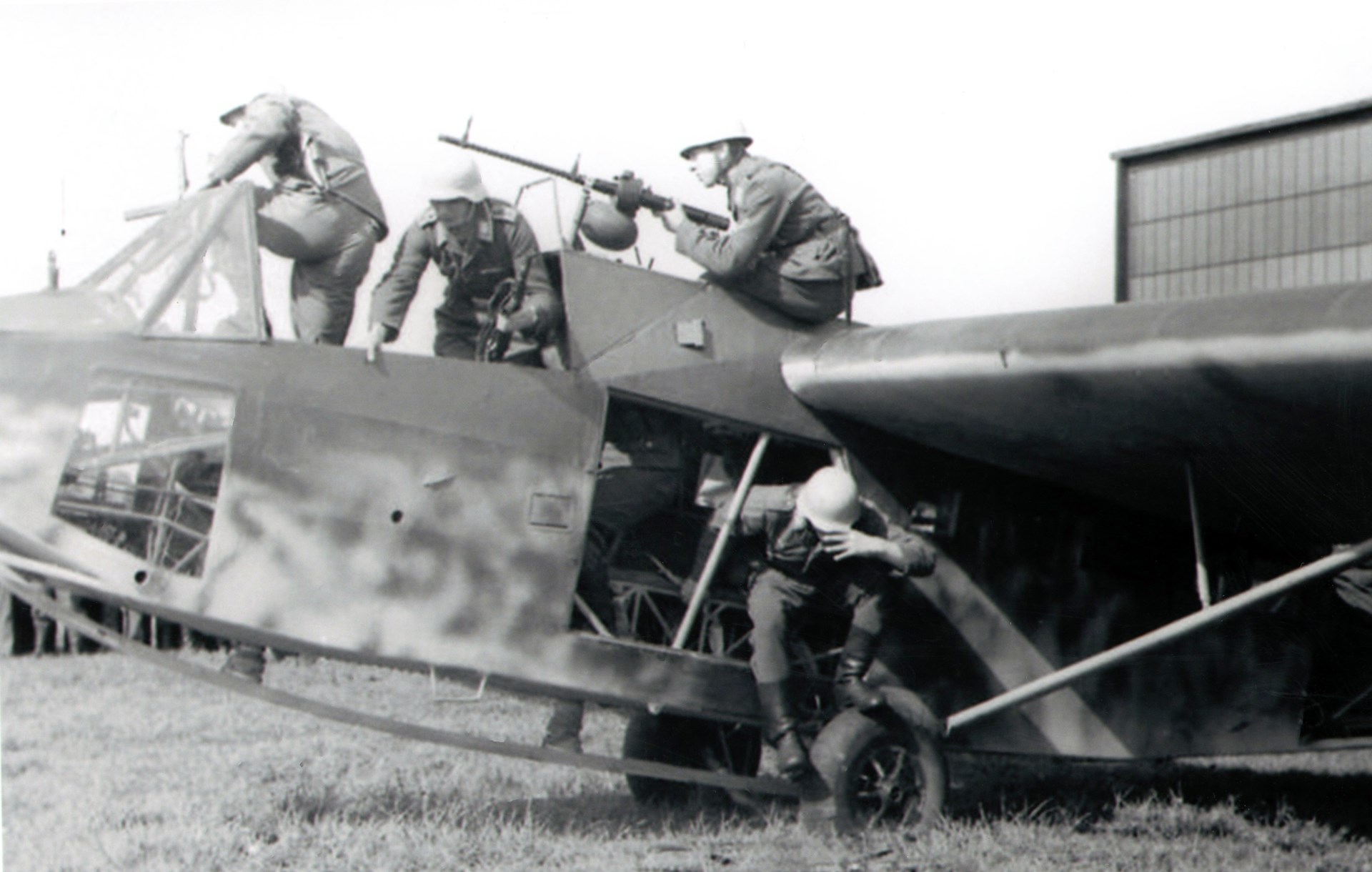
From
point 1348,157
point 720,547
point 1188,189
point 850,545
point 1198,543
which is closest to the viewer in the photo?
point 1198,543

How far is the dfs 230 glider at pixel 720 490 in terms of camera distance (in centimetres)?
491

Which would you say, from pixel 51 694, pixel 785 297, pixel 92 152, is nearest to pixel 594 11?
pixel 785 297

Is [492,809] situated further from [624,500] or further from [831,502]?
[831,502]

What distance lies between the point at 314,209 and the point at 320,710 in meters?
2.02

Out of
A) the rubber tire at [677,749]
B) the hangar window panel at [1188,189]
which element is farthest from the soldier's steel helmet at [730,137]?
the hangar window panel at [1188,189]

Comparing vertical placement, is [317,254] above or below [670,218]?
below

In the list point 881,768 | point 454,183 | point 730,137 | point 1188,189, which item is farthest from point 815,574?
point 1188,189

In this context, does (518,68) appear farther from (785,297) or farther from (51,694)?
(51,694)

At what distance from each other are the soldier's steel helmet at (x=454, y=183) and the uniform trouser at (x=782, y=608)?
1876mm

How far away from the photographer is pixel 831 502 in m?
5.69

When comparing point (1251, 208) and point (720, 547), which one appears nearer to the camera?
point (720, 547)

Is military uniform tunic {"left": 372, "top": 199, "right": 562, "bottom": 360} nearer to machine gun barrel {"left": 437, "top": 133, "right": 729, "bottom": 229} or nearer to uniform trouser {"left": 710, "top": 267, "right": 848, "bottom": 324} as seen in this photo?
machine gun barrel {"left": 437, "top": 133, "right": 729, "bottom": 229}

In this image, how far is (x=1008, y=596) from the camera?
6.27 m

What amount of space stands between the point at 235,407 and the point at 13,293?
0.87m
